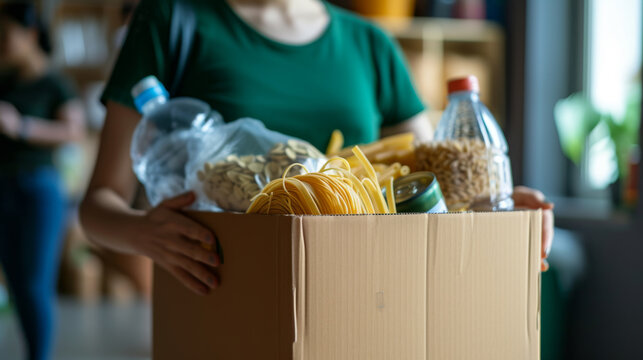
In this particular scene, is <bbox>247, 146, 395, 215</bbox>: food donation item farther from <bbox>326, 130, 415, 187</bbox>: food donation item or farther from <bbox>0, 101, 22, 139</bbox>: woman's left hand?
<bbox>0, 101, 22, 139</bbox>: woman's left hand

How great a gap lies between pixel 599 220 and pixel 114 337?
257 cm

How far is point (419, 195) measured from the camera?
65 centimetres

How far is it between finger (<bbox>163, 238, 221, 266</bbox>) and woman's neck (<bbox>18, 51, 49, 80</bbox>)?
2446mm

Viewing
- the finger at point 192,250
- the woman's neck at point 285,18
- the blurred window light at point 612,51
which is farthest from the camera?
the blurred window light at point 612,51

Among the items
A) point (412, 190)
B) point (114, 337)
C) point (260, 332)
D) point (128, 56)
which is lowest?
point (114, 337)

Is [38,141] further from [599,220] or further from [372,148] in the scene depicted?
[599,220]

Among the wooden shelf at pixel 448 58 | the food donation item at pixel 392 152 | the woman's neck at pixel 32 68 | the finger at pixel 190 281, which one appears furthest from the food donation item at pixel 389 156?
the wooden shelf at pixel 448 58

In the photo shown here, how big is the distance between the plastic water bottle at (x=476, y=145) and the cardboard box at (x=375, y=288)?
10cm

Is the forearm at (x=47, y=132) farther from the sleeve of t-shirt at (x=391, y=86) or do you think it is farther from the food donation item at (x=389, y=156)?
the food donation item at (x=389, y=156)

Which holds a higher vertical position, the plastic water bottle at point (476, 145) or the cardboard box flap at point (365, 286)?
the plastic water bottle at point (476, 145)

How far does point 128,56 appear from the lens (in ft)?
3.12

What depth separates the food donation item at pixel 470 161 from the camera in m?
0.77

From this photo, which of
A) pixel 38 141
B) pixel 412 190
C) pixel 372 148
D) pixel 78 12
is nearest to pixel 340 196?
pixel 412 190

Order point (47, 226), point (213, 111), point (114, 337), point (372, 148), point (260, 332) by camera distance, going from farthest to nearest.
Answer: point (114, 337)
point (47, 226)
point (213, 111)
point (372, 148)
point (260, 332)
